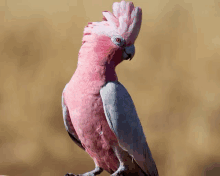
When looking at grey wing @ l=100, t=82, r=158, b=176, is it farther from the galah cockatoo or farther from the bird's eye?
the bird's eye

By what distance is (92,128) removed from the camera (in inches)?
67.2

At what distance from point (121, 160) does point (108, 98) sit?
31 cm

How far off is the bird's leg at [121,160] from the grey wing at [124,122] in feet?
0.14

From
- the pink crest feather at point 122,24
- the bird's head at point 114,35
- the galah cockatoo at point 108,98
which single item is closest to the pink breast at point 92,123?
the galah cockatoo at point 108,98

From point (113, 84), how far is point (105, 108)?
4.9 inches

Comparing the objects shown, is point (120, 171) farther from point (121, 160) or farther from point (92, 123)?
point (92, 123)

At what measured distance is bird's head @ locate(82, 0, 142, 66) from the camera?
1.72 m

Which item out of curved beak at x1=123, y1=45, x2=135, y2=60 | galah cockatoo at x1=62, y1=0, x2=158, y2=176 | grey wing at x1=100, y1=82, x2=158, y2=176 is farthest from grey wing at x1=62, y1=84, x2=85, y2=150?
curved beak at x1=123, y1=45, x2=135, y2=60

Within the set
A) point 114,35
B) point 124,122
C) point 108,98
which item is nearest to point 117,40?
point 114,35

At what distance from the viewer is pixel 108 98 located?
5.51 feet

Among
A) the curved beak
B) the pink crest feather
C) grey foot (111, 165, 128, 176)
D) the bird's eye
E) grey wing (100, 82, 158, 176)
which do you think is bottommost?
grey foot (111, 165, 128, 176)

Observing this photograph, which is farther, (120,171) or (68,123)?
(68,123)

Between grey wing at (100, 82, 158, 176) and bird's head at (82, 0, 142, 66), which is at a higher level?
bird's head at (82, 0, 142, 66)

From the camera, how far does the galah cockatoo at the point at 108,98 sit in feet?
5.56
